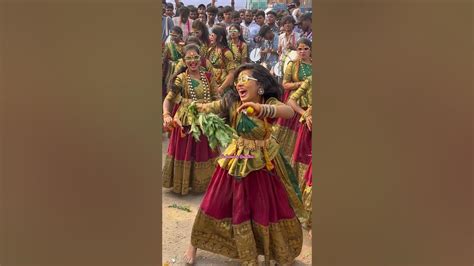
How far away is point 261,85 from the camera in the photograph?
2.64 metres

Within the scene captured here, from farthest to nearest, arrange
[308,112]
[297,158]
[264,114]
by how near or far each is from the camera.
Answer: [297,158], [308,112], [264,114]

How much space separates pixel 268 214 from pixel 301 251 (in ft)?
0.89

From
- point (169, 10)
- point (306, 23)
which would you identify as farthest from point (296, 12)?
point (169, 10)

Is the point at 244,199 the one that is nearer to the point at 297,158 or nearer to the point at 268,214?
the point at 268,214

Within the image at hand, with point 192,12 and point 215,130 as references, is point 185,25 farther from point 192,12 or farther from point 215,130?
point 215,130

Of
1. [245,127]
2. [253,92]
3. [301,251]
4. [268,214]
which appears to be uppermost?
[253,92]

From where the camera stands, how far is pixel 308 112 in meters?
2.79

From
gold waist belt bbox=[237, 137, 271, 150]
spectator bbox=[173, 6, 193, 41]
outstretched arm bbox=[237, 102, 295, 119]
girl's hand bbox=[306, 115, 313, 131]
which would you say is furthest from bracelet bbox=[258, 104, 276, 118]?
spectator bbox=[173, 6, 193, 41]

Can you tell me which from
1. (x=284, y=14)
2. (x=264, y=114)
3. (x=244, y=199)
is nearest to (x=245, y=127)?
(x=264, y=114)

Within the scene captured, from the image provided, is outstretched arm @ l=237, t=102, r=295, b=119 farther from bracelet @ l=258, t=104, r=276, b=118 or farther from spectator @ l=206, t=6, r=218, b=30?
spectator @ l=206, t=6, r=218, b=30

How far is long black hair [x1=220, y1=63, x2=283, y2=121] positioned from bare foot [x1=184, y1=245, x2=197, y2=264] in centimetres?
63

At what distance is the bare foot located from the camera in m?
2.65

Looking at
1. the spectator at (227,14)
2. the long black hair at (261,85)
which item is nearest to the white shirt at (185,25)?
the spectator at (227,14)

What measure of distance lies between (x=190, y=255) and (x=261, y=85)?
859mm
